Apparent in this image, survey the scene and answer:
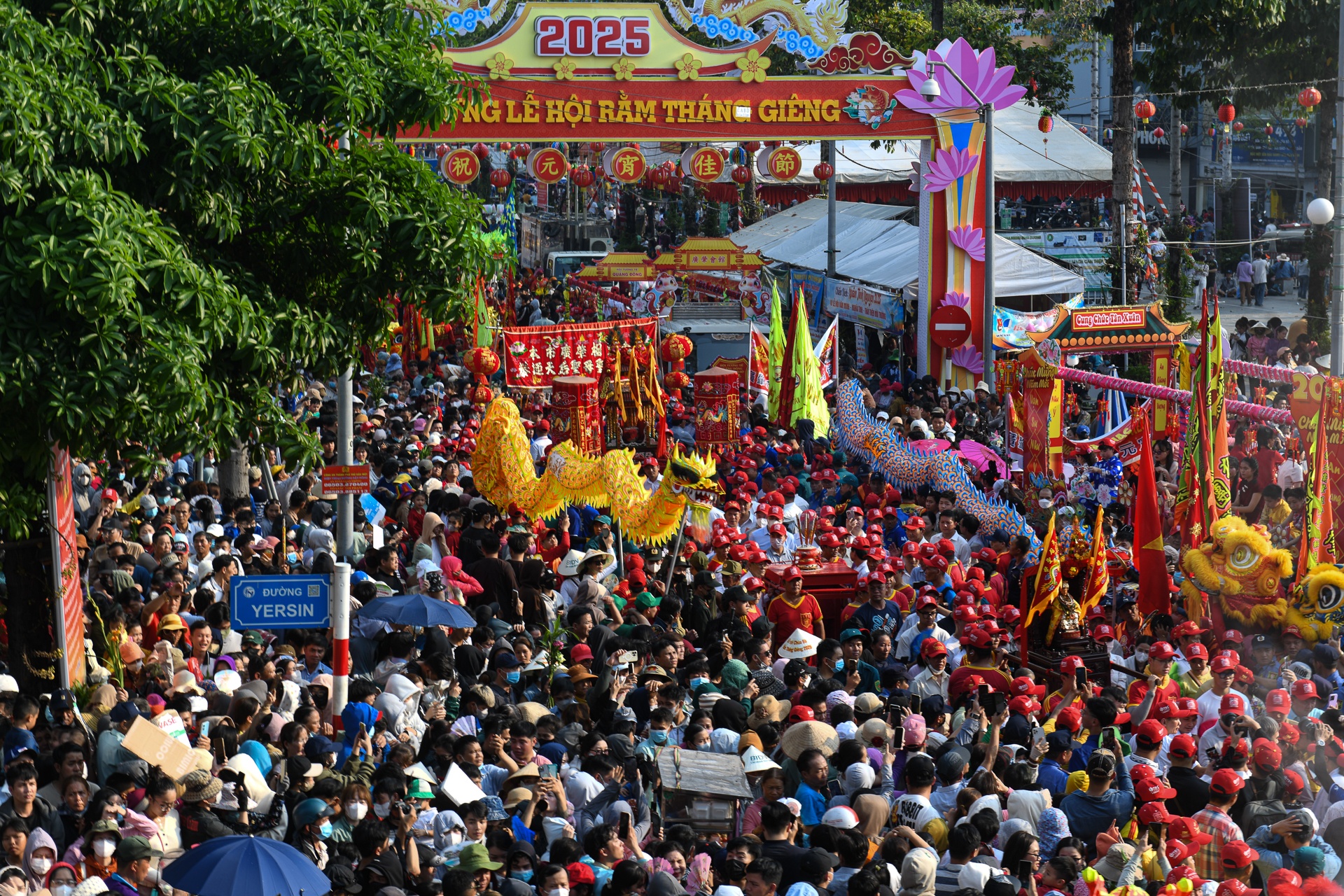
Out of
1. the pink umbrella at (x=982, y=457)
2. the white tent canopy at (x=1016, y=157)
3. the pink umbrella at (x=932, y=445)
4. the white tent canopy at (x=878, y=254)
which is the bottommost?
the pink umbrella at (x=982, y=457)

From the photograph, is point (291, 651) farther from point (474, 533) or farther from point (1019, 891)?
point (1019, 891)

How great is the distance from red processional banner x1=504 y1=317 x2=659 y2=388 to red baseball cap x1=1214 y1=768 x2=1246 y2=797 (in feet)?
44.5

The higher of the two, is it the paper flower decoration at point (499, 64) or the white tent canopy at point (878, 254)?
the paper flower decoration at point (499, 64)

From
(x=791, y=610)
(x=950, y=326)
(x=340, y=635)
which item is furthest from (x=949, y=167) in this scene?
(x=340, y=635)

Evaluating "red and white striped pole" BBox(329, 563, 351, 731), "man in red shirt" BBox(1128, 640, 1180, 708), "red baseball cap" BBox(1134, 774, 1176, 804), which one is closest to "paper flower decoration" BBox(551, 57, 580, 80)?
"red and white striped pole" BBox(329, 563, 351, 731)

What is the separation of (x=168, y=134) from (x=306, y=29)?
1.13m

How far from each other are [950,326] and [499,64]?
298 inches

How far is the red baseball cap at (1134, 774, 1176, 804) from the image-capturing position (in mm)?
7711

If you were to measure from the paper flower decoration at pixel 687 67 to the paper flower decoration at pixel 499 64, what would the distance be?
93.8 inches

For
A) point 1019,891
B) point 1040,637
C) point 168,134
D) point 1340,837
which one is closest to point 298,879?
point 1019,891

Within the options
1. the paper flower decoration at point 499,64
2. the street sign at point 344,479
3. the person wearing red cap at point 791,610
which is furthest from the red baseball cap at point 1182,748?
the paper flower decoration at point 499,64

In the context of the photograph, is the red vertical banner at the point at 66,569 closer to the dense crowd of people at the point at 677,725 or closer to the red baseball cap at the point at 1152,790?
the dense crowd of people at the point at 677,725

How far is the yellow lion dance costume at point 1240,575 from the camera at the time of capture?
11.3m

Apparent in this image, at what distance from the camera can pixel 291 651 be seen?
10508 millimetres
